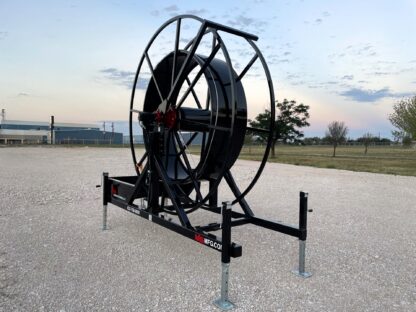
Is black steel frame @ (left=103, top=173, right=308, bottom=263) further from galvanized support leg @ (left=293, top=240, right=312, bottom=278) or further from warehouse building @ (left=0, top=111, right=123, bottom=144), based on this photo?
warehouse building @ (left=0, top=111, right=123, bottom=144)

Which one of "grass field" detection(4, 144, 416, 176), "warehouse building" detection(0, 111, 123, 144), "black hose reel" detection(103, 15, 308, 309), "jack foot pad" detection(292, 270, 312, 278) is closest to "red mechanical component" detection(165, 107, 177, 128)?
"black hose reel" detection(103, 15, 308, 309)

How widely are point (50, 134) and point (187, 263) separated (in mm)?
62982

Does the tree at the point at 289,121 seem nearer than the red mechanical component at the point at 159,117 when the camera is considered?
No

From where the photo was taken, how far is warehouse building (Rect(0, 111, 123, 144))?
195 ft

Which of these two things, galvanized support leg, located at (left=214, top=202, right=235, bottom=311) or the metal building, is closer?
galvanized support leg, located at (left=214, top=202, right=235, bottom=311)

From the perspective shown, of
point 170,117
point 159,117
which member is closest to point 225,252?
point 170,117

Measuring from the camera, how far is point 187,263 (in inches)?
186

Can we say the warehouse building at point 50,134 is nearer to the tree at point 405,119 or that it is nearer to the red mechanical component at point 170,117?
the tree at point 405,119

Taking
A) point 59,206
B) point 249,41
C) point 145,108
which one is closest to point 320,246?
point 249,41

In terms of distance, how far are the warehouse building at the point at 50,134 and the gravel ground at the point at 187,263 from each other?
53.2m

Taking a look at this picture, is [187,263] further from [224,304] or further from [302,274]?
[302,274]

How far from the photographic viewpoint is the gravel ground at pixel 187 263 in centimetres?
372

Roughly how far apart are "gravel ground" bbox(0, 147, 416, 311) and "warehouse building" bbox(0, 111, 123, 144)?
175 ft

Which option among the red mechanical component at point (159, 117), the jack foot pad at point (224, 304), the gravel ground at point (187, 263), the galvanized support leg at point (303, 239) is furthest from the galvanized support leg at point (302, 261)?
the red mechanical component at point (159, 117)
